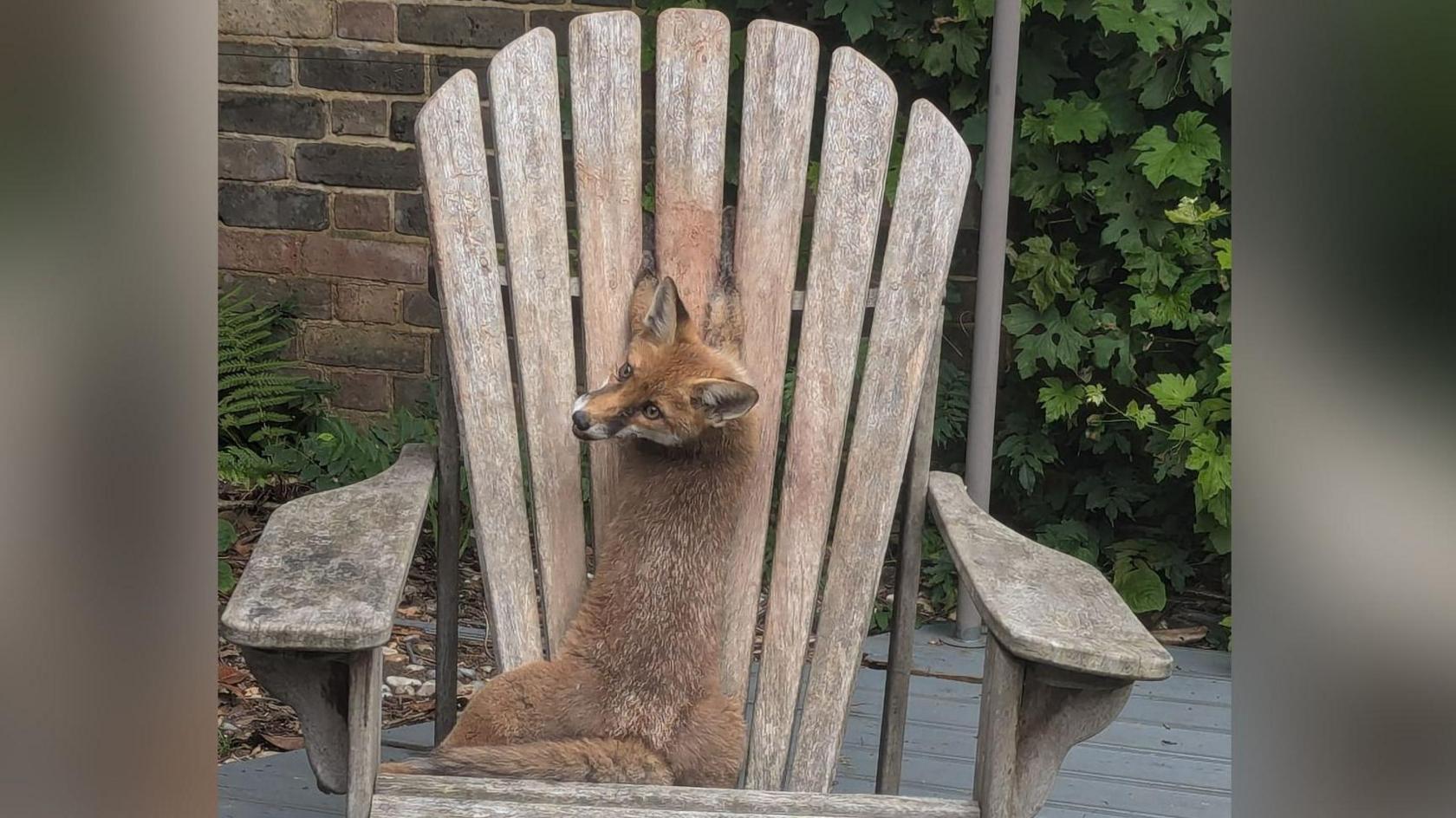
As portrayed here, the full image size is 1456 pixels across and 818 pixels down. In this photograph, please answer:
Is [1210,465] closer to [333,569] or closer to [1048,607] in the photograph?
[1048,607]

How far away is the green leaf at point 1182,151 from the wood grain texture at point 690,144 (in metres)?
1.45

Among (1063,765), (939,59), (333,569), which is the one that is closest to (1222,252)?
(939,59)

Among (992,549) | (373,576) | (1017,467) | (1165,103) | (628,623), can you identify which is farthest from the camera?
(1017,467)

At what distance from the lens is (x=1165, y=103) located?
9.93ft

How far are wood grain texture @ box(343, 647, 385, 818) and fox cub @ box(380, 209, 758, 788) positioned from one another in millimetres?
210

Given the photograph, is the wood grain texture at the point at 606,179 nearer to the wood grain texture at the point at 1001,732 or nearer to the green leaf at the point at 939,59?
the wood grain texture at the point at 1001,732

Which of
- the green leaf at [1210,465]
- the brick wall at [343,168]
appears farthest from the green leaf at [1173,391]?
the brick wall at [343,168]

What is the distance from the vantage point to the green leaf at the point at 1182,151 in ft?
9.68

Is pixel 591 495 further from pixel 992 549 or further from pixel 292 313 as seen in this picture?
pixel 292 313

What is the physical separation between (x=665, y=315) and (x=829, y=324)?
0.28m

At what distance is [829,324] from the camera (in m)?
1.92
